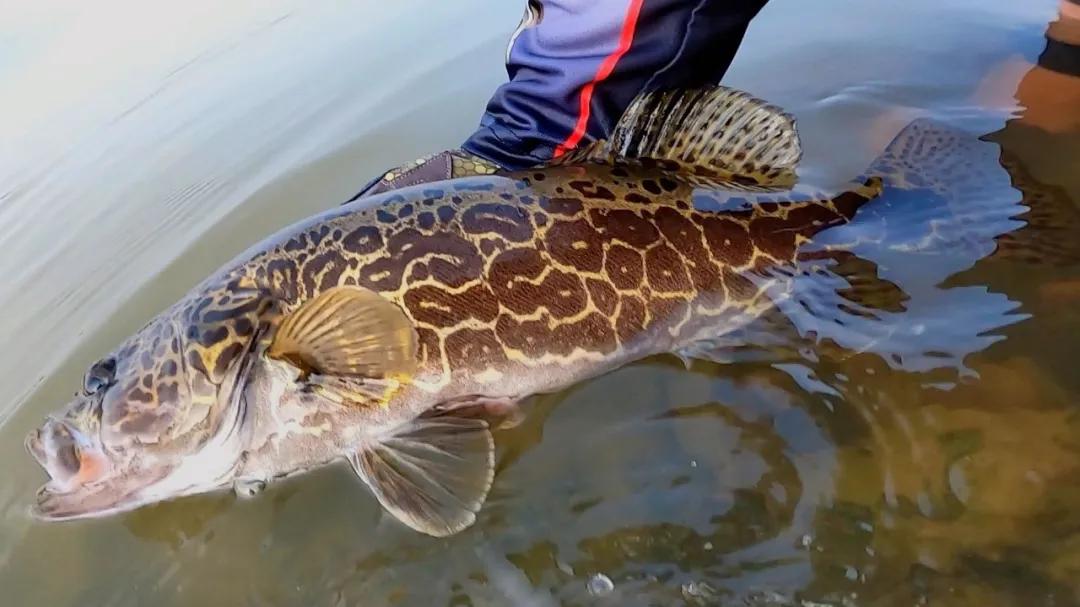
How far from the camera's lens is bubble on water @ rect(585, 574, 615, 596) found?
2.08m

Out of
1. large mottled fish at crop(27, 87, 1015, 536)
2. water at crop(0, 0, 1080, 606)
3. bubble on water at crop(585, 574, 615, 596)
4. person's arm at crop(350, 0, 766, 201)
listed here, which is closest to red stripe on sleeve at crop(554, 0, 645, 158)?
person's arm at crop(350, 0, 766, 201)

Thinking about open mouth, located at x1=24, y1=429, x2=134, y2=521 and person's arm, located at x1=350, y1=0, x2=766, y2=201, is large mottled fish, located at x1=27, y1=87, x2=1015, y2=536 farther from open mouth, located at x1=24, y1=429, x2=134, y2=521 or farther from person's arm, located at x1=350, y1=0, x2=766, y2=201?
person's arm, located at x1=350, y1=0, x2=766, y2=201

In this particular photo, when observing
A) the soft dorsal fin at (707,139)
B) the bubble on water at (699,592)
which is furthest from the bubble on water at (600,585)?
the soft dorsal fin at (707,139)

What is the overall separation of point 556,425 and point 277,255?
3.10ft

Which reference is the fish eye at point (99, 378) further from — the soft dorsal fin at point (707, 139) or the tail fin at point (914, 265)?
the tail fin at point (914, 265)

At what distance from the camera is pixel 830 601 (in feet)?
6.31

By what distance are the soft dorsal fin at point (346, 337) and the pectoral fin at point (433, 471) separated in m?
0.22

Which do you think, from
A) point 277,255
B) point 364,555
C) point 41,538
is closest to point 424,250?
point 277,255

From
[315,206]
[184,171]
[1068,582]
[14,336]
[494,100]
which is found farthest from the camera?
[184,171]

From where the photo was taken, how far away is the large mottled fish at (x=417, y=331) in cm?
232

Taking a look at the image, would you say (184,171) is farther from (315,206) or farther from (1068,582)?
(1068,582)

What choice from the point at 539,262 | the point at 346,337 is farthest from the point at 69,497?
the point at 539,262

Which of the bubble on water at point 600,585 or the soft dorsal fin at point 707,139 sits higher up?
the soft dorsal fin at point 707,139

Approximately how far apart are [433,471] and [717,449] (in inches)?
30.9
